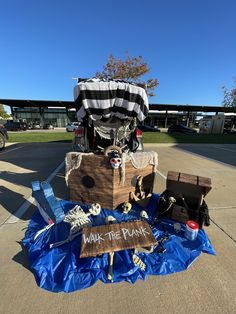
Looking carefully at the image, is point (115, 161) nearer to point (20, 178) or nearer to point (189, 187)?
point (189, 187)

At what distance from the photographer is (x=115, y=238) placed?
2043 millimetres

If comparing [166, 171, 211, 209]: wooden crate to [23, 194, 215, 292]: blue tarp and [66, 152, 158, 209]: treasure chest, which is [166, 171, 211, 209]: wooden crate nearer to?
[23, 194, 215, 292]: blue tarp

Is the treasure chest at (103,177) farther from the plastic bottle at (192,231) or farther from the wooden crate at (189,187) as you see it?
the plastic bottle at (192,231)

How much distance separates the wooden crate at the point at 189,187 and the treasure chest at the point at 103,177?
23.7 inches

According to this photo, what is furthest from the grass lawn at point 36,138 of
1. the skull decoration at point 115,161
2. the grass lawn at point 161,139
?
the skull decoration at point 115,161

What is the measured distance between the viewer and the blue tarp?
6.01 feet

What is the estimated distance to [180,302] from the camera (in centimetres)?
163

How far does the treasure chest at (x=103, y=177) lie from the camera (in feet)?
10.1

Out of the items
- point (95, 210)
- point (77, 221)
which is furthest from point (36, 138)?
point (77, 221)

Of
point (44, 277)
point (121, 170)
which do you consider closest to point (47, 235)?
point (44, 277)

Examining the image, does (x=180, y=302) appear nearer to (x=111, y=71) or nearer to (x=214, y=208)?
(x=214, y=208)

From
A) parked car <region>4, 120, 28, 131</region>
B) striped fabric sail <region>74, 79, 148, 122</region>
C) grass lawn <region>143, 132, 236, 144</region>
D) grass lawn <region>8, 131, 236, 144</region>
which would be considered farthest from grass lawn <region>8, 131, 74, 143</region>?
parked car <region>4, 120, 28, 131</region>

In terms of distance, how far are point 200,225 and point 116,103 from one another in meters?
2.41

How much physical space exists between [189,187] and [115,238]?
57.8 inches
